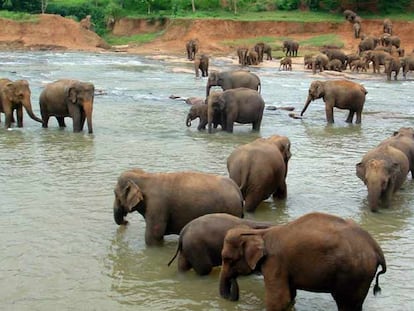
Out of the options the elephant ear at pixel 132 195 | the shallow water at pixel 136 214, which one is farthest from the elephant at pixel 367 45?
the elephant ear at pixel 132 195

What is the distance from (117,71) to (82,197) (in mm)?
24943

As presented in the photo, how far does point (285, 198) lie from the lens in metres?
10.1

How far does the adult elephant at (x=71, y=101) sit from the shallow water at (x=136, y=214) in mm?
481

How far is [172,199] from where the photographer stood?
302 inches

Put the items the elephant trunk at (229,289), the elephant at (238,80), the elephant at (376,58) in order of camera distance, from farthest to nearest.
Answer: the elephant at (376,58) → the elephant at (238,80) → the elephant trunk at (229,289)

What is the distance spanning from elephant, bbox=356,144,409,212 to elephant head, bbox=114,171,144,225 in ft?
11.3

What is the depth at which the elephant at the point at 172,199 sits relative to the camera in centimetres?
762

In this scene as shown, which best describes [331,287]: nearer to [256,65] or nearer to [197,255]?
[197,255]

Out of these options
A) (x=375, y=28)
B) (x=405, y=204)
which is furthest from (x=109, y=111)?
(x=375, y=28)

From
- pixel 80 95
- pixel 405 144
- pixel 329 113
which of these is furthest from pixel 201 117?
pixel 405 144

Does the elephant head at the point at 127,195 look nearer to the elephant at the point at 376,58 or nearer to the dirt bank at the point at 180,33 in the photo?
the elephant at the point at 376,58

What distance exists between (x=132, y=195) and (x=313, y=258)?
Answer: 8.21ft

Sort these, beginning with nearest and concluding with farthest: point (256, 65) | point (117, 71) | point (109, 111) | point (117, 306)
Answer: point (117, 306)
point (109, 111)
point (117, 71)
point (256, 65)

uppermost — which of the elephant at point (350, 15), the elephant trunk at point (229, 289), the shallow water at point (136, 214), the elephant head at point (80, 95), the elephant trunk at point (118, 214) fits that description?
the elephant at point (350, 15)
